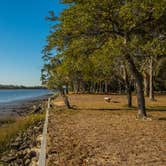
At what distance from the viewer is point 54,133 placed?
1169 cm

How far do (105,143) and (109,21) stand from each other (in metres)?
7.36

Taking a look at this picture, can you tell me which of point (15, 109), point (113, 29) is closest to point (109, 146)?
point (113, 29)

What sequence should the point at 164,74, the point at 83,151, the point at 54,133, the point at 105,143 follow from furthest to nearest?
the point at 164,74 → the point at 54,133 → the point at 105,143 → the point at 83,151

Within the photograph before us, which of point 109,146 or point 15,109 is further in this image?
point 15,109

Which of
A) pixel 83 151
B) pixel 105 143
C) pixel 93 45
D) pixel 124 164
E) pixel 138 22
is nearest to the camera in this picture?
pixel 124 164

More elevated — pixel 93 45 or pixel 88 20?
pixel 88 20

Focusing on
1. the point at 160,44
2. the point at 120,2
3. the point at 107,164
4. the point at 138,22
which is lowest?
the point at 107,164

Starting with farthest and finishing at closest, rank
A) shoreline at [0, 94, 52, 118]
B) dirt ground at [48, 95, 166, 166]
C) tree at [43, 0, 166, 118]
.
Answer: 1. shoreline at [0, 94, 52, 118]
2. tree at [43, 0, 166, 118]
3. dirt ground at [48, 95, 166, 166]

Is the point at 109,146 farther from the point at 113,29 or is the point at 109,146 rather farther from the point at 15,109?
the point at 15,109

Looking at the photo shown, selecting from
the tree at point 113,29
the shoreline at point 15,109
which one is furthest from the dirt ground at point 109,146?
the shoreline at point 15,109

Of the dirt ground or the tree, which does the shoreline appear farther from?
the dirt ground

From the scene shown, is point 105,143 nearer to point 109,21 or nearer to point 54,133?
point 54,133

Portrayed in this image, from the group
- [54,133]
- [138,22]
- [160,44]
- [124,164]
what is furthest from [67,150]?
[138,22]

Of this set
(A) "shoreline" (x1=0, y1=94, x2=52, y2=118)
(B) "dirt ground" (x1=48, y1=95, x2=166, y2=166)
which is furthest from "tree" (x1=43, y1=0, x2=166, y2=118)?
(A) "shoreline" (x1=0, y1=94, x2=52, y2=118)
